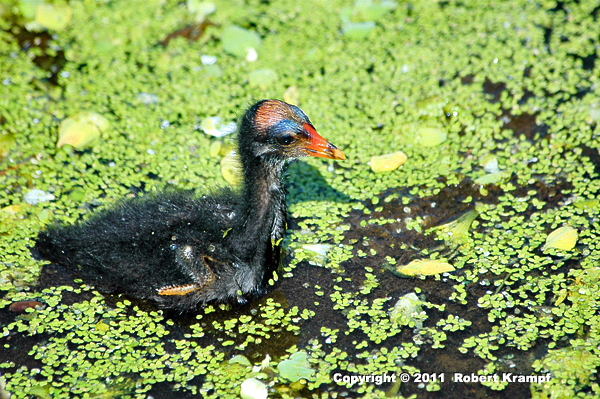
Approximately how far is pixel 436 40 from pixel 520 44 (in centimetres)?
74

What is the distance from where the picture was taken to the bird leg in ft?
11.9

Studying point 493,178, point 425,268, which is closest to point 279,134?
point 425,268

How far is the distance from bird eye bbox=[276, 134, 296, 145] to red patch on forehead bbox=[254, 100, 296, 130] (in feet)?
0.31

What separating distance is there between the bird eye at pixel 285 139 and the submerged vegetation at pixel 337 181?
799 millimetres

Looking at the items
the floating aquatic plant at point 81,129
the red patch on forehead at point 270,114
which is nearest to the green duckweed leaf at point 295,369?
the red patch on forehead at point 270,114

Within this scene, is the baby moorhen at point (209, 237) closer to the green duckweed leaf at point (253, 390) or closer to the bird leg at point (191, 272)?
the bird leg at point (191, 272)

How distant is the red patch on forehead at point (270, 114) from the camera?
3.60m

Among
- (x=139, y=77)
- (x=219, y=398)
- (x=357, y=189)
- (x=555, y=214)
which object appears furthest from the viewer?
(x=139, y=77)

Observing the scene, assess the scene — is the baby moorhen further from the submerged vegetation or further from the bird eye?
the submerged vegetation

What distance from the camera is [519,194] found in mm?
4395

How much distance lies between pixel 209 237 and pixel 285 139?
75 centimetres

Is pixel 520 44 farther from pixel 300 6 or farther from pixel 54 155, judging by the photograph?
pixel 54 155

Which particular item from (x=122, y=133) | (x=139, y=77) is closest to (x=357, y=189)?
(x=122, y=133)

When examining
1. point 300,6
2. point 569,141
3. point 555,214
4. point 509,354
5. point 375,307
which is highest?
point 300,6
